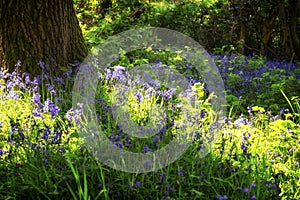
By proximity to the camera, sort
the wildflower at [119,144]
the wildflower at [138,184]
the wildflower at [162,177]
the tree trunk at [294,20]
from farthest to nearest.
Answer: the tree trunk at [294,20], the wildflower at [119,144], the wildflower at [162,177], the wildflower at [138,184]

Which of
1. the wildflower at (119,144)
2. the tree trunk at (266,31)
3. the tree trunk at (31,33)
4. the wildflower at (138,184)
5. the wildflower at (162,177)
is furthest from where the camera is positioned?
the tree trunk at (266,31)

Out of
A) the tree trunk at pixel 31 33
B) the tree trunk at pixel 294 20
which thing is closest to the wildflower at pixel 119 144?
the tree trunk at pixel 31 33

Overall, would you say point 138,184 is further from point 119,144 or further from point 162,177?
point 119,144

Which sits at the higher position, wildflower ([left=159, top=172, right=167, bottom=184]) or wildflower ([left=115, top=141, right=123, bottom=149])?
wildflower ([left=115, top=141, right=123, bottom=149])

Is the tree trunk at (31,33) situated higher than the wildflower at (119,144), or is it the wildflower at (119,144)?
the tree trunk at (31,33)

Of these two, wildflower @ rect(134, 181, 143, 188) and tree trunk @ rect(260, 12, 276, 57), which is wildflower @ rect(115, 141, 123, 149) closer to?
wildflower @ rect(134, 181, 143, 188)

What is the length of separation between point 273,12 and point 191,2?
1772 millimetres

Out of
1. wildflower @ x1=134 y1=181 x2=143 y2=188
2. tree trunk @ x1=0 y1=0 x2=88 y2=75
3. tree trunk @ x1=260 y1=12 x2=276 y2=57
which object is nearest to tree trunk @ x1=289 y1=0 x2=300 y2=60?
tree trunk @ x1=260 y1=12 x2=276 y2=57

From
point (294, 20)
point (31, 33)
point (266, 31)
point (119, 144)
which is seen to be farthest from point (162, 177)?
point (266, 31)

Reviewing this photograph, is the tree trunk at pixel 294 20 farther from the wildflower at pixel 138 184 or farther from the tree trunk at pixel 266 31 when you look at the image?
the wildflower at pixel 138 184

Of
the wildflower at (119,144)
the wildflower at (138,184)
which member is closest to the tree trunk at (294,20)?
the wildflower at (119,144)

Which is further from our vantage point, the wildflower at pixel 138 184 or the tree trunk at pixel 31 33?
the tree trunk at pixel 31 33

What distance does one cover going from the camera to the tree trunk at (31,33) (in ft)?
13.3

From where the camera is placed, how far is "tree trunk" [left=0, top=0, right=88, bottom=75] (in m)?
4.05
